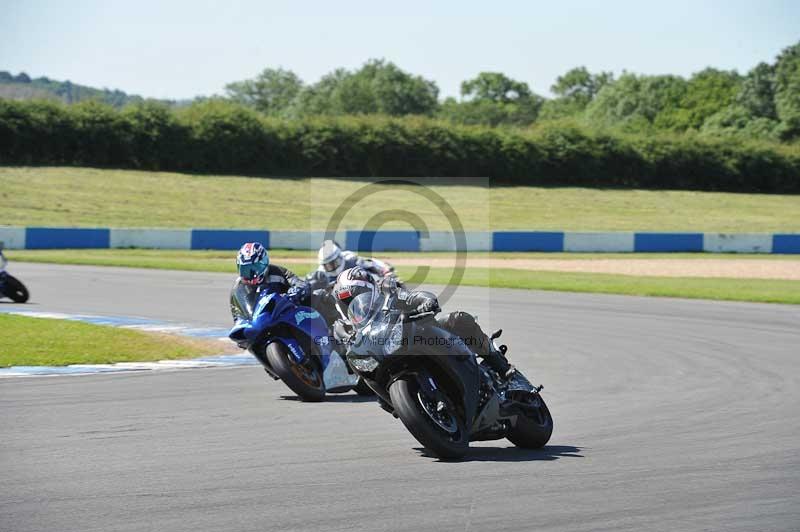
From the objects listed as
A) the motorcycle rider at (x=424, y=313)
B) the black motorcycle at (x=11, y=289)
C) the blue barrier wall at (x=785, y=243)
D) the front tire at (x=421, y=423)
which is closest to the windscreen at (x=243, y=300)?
the motorcycle rider at (x=424, y=313)

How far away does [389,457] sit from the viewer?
24.3 feet

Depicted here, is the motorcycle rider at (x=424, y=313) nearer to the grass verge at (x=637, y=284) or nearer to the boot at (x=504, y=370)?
the boot at (x=504, y=370)

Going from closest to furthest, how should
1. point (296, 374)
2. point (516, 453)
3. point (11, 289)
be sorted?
point (516, 453) < point (296, 374) < point (11, 289)

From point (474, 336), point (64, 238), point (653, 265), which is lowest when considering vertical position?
point (653, 265)

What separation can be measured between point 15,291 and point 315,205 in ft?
104

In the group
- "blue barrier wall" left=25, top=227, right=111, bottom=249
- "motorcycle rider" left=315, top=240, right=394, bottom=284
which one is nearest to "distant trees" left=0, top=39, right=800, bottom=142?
"blue barrier wall" left=25, top=227, right=111, bottom=249

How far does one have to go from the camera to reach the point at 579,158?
61.4m

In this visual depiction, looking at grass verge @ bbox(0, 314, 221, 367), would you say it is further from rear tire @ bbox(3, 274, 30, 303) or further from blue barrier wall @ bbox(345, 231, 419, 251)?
blue barrier wall @ bbox(345, 231, 419, 251)

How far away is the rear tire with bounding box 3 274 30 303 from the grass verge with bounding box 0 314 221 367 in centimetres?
341

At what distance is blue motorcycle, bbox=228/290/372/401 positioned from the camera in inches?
401

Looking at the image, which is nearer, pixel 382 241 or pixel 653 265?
pixel 653 265

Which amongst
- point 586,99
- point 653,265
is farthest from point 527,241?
point 586,99

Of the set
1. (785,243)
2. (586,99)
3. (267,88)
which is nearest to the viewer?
(785,243)

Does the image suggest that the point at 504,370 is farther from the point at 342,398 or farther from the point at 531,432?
the point at 342,398
